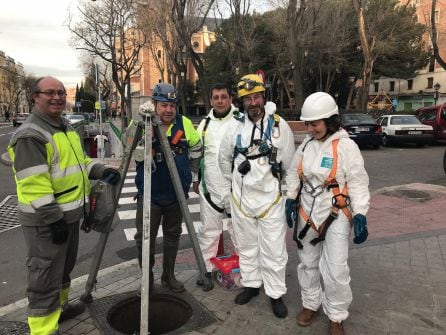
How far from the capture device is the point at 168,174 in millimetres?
3812

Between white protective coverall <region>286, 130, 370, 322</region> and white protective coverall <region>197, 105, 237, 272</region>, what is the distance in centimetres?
107

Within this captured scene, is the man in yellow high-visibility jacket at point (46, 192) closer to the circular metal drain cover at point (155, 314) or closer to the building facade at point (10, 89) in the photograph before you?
the circular metal drain cover at point (155, 314)

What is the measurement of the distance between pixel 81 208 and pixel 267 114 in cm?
183

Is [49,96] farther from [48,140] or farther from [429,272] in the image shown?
[429,272]

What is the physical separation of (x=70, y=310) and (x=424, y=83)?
55496 millimetres

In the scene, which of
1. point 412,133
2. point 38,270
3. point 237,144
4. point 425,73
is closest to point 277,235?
point 237,144

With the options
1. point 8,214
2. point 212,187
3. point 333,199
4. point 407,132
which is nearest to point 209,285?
point 212,187

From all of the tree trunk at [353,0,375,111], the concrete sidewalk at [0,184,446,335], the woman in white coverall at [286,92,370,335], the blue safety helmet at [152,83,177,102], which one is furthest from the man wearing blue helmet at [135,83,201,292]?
the tree trunk at [353,0,375,111]

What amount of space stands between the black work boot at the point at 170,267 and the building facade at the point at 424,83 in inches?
1732

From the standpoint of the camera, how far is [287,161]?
12.4 feet

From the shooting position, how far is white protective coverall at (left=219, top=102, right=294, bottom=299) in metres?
3.62

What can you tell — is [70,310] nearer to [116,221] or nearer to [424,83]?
[116,221]

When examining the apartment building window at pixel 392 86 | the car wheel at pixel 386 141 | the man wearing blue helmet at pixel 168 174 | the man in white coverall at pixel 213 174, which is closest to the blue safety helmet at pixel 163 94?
the man wearing blue helmet at pixel 168 174

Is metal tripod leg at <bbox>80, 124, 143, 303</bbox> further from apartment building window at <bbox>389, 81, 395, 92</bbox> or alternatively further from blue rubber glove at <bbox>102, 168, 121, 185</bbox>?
apartment building window at <bbox>389, 81, 395, 92</bbox>
